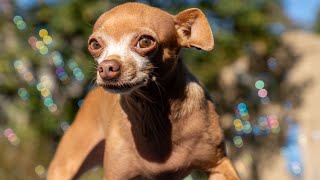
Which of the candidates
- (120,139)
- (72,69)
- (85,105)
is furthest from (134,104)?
(72,69)

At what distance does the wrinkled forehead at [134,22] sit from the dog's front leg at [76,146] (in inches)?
45.8

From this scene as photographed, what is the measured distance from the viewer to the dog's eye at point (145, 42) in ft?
12.6

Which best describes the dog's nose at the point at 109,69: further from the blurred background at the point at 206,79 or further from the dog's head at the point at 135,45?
the blurred background at the point at 206,79

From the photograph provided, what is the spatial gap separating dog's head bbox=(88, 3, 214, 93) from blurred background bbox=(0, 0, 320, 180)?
5.93 m

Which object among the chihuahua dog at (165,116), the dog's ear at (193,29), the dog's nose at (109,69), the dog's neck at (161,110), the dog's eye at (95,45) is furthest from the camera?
the dog's neck at (161,110)

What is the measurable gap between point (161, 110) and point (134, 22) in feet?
2.14

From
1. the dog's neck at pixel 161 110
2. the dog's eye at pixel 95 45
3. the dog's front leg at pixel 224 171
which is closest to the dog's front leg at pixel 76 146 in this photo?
the dog's neck at pixel 161 110

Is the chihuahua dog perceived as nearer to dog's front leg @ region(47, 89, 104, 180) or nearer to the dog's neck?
the dog's neck

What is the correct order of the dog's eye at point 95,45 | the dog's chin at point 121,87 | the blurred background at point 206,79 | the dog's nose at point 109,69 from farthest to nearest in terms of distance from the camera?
the blurred background at point 206,79 < the dog's eye at point 95,45 < the dog's chin at point 121,87 < the dog's nose at point 109,69

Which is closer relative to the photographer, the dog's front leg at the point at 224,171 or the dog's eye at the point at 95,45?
the dog's eye at the point at 95,45

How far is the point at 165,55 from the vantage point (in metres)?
4.04

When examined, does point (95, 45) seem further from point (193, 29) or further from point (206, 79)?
point (206, 79)

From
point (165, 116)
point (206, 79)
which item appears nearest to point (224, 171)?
point (165, 116)

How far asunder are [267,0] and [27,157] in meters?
4.57
